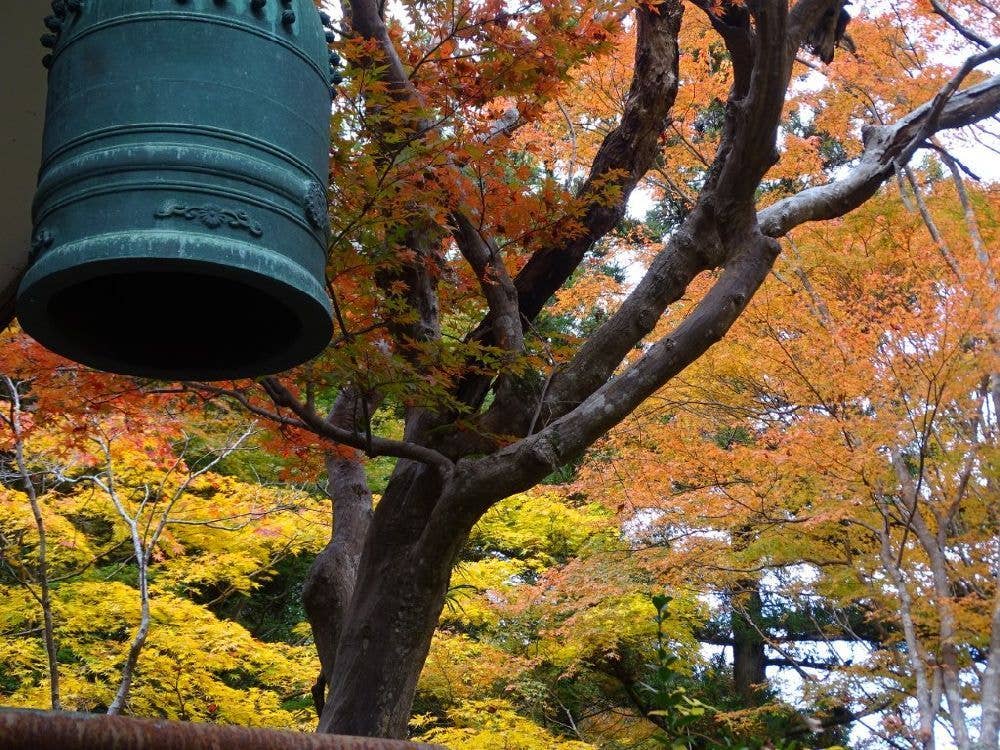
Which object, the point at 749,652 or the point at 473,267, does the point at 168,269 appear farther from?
→ the point at 749,652

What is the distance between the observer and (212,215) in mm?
1087

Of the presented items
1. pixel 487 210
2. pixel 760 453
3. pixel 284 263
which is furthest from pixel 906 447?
pixel 284 263

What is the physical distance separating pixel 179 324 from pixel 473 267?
6.35 ft

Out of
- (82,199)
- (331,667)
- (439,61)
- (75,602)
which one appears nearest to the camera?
(82,199)

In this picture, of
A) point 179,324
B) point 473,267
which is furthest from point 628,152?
point 179,324

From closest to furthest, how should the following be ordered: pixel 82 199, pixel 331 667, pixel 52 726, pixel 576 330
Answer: pixel 52 726, pixel 82 199, pixel 331 667, pixel 576 330

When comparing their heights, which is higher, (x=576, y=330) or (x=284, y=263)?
(x=576, y=330)

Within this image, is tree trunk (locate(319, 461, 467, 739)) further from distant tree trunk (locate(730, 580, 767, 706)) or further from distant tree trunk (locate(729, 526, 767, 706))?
distant tree trunk (locate(730, 580, 767, 706))

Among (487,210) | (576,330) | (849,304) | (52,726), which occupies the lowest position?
(52,726)

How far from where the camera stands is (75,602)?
259 inches

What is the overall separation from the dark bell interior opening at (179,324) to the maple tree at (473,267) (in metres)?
1.13

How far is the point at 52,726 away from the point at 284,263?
0.56 metres

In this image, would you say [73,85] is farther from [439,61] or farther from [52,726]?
[439,61]

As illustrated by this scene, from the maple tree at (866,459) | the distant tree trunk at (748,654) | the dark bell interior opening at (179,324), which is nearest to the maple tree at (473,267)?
the dark bell interior opening at (179,324)
